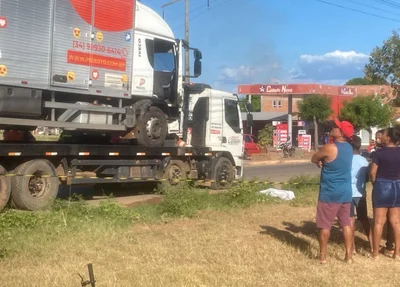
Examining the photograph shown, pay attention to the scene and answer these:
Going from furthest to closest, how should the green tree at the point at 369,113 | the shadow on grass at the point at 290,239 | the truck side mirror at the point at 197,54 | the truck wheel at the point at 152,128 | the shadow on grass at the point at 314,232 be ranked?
the green tree at the point at 369,113
the truck side mirror at the point at 197,54
the truck wheel at the point at 152,128
the shadow on grass at the point at 314,232
the shadow on grass at the point at 290,239

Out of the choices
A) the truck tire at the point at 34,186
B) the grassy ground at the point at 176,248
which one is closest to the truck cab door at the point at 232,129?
the grassy ground at the point at 176,248

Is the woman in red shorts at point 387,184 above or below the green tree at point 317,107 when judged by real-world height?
below

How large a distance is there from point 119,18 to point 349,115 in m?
38.8

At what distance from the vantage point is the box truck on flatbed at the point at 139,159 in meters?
11.0

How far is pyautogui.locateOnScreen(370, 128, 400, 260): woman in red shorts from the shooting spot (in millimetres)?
7379

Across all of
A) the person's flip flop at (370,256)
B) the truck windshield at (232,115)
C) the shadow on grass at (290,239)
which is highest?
the truck windshield at (232,115)

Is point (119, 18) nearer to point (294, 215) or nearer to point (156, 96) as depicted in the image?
point (156, 96)

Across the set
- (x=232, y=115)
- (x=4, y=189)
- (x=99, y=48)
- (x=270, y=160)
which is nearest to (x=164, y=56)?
(x=99, y=48)

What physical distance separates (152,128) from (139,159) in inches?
31.6

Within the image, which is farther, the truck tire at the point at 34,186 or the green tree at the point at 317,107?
the green tree at the point at 317,107

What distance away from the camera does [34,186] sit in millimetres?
11383

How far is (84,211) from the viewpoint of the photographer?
9.55 metres

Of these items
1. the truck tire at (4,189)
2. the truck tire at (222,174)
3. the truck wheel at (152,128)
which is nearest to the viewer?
the truck tire at (4,189)

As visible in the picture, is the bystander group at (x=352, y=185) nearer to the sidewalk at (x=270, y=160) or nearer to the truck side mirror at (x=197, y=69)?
the truck side mirror at (x=197, y=69)
